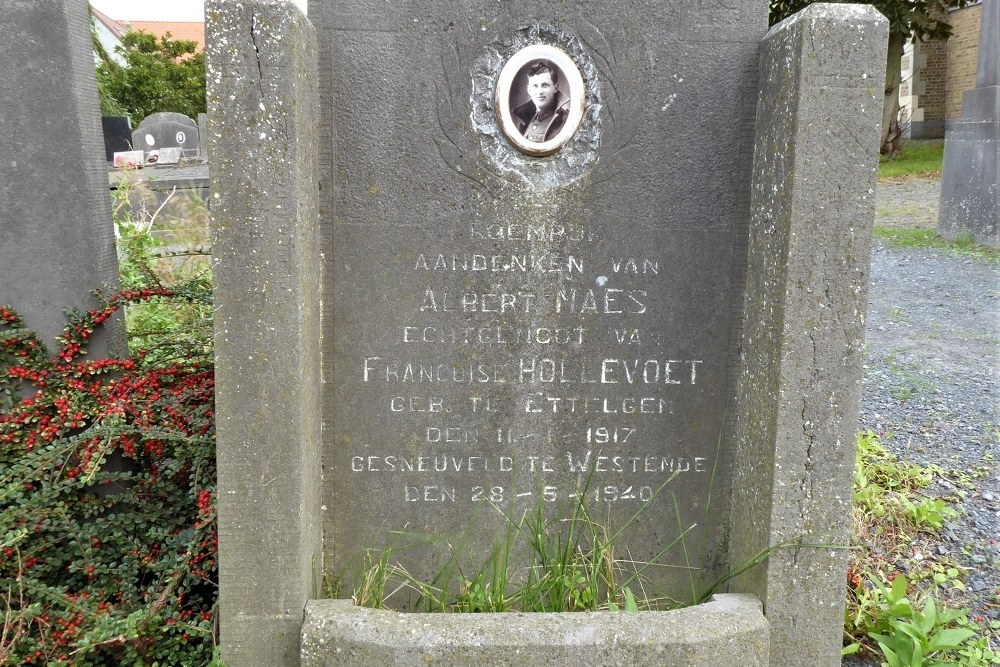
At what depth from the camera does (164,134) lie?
1591 centimetres

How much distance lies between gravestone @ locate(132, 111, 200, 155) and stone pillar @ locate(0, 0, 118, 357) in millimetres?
13633

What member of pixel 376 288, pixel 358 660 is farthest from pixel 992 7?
pixel 358 660

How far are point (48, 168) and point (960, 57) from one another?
27.8 metres

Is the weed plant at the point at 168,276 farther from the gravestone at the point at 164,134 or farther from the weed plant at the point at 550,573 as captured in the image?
the gravestone at the point at 164,134

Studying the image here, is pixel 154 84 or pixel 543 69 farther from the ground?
pixel 154 84

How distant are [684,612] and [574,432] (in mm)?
599

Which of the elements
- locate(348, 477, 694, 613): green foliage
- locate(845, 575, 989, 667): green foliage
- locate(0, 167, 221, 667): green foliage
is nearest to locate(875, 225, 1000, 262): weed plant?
locate(845, 575, 989, 667): green foliage

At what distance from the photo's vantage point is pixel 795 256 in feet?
6.68

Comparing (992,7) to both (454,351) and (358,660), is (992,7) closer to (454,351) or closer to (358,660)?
(454,351)

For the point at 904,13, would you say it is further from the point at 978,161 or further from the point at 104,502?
the point at 104,502

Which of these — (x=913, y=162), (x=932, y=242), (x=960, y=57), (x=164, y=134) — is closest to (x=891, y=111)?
(x=913, y=162)

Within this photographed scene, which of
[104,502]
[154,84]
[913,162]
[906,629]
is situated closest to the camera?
[906,629]

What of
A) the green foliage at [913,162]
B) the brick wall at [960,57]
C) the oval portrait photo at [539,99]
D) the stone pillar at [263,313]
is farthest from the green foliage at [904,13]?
the stone pillar at [263,313]

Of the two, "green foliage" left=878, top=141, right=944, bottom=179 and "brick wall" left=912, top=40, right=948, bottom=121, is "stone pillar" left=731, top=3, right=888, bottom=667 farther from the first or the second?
"brick wall" left=912, top=40, right=948, bottom=121
